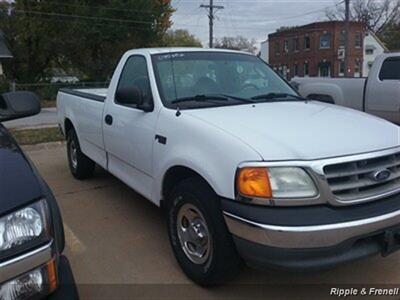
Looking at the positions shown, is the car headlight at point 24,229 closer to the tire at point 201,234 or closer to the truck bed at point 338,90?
the tire at point 201,234

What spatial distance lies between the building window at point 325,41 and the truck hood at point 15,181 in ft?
186

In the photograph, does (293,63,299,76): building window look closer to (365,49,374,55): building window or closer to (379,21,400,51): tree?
(365,49,374,55): building window

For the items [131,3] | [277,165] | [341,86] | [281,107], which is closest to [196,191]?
[277,165]

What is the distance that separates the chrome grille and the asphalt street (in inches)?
21.9

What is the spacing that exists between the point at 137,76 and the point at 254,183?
7.18 ft

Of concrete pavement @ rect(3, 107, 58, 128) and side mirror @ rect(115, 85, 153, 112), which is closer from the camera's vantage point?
side mirror @ rect(115, 85, 153, 112)

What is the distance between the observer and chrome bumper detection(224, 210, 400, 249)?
2486 mm

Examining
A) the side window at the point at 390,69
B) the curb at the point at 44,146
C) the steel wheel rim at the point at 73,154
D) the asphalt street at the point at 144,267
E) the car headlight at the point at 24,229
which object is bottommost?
the asphalt street at the point at 144,267

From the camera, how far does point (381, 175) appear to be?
2803 millimetres

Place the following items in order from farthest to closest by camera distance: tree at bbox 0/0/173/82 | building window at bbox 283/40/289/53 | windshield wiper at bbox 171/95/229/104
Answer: building window at bbox 283/40/289/53 < tree at bbox 0/0/173/82 < windshield wiper at bbox 171/95/229/104

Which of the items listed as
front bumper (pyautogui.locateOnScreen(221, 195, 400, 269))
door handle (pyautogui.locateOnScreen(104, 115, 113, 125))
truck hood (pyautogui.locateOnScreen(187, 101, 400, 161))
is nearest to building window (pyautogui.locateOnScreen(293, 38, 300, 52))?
door handle (pyautogui.locateOnScreen(104, 115, 113, 125))

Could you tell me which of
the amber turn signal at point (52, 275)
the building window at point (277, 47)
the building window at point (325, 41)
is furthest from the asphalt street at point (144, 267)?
the building window at point (277, 47)

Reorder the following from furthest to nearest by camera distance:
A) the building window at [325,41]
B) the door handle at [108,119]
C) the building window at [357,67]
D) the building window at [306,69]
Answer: the building window at [306,69] → the building window at [325,41] → the building window at [357,67] → the door handle at [108,119]

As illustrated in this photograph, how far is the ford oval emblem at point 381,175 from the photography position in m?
2.77
